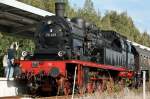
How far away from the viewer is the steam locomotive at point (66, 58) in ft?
53.2

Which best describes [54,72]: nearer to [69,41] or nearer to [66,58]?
[66,58]

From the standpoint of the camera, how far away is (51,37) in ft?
57.2

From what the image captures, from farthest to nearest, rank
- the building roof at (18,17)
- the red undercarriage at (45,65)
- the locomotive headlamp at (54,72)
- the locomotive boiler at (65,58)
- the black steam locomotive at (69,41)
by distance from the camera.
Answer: the building roof at (18,17)
the black steam locomotive at (69,41)
the locomotive boiler at (65,58)
the red undercarriage at (45,65)
the locomotive headlamp at (54,72)

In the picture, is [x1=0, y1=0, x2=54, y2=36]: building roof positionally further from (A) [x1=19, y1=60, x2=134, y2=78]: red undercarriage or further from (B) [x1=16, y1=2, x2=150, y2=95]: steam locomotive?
(A) [x1=19, y1=60, x2=134, y2=78]: red undercarriage

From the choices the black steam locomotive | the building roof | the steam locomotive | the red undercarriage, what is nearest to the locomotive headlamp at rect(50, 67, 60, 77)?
the steam locomotive

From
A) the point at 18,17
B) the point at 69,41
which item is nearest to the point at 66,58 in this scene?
the point at 69,41

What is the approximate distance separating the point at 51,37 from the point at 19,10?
16.1ft

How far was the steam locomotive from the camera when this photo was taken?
16203mm

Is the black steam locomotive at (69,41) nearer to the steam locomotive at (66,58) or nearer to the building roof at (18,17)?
the steam locomotive at (66,58)

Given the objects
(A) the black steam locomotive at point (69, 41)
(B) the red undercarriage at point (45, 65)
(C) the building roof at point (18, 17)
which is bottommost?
(B) the red undercarriage at point (45, 65)

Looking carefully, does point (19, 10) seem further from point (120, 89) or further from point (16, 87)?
point (120, 89)

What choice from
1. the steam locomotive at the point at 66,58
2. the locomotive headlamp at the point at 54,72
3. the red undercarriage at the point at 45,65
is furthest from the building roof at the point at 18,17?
the locomotive headlamp at the point at 54,72

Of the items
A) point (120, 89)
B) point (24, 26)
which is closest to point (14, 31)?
point (24, 26)

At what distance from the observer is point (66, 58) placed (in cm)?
1648
